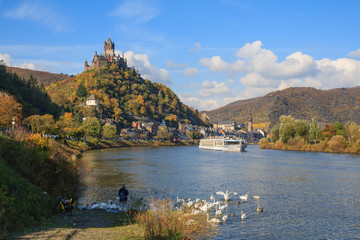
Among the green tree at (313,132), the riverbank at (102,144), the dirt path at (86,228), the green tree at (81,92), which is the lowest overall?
the riverbank at (102,144)

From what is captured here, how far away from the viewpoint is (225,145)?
117 meters

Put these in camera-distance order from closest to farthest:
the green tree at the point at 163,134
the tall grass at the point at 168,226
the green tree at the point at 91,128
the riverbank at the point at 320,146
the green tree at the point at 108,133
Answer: the tall grass at the point at 168,226
the riverbank at the point at 320,146
the green tree at the point at 91,128
the green tree at the point at 108,133
the green tree at the point at 163,134

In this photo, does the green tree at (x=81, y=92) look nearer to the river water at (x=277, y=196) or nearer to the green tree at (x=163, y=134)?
the green tree at (x=163, y=134)

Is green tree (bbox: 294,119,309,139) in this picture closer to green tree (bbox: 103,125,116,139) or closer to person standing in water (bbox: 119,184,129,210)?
green tree (bbox: 103,125,116,139)

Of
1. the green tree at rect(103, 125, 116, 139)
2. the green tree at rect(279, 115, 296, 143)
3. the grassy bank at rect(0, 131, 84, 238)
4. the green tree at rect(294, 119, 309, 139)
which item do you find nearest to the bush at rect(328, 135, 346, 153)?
the green tree at rect(294, 119, 309, 139)

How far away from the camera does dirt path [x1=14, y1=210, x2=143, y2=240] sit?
1335 cm

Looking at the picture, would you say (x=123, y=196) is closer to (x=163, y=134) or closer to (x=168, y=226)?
(x=168, y=226)

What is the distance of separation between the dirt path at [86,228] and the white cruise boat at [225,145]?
95.9 metres

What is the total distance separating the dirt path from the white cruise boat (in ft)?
315

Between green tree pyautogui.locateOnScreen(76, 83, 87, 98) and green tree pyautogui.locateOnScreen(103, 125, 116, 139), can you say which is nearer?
green tree pyautogui.locateOnScreen(103, 125, 116, 139)

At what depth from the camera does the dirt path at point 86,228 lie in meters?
13.4

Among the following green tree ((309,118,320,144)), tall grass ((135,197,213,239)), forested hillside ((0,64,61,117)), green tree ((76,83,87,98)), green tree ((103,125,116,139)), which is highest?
green tree ((76,83,87,98))

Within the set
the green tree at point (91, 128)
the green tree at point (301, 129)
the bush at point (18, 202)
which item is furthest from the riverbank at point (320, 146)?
the bush at point (18, 202)

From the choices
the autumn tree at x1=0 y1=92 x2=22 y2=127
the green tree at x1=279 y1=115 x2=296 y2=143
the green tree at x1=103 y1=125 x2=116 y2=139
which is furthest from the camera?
the green tree at x1=103 y1=125 x2=116 y2=139
